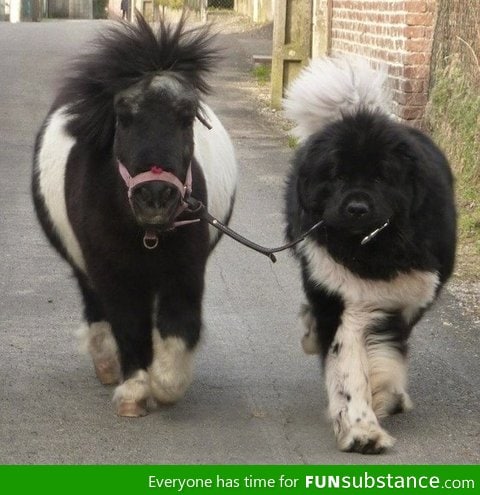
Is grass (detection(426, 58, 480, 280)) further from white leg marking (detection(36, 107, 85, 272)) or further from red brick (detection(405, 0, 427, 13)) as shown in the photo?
white leg marking (detection(36, 107, 85, 272))

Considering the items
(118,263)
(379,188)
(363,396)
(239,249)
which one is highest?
(379,188)

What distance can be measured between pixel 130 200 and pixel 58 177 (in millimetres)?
1160

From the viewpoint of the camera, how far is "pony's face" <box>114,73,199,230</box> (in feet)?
19.4

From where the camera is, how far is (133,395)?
648 cm

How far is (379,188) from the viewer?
5910mm

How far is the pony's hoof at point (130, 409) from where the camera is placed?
256 inches

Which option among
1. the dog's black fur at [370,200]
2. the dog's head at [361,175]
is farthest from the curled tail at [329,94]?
the dog's head at [361,175]

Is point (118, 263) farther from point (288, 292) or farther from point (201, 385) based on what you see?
point (288, 292)

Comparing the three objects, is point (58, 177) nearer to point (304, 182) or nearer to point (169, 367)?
point (169, 367)

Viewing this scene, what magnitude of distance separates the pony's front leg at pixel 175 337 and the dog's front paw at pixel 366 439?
935mm

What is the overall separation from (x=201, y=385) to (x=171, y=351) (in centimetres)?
79

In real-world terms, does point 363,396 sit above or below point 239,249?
above

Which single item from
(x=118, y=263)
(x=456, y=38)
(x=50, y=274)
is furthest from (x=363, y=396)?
(x=456, y=38)
